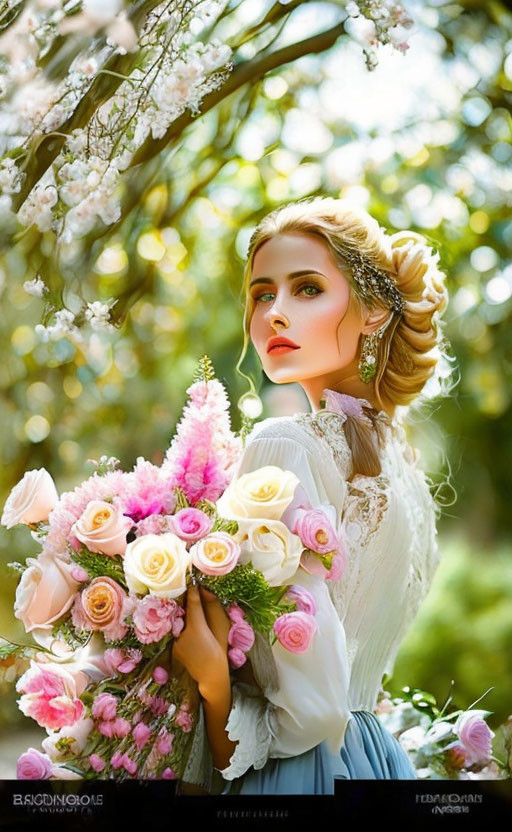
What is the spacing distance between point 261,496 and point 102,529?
292mm

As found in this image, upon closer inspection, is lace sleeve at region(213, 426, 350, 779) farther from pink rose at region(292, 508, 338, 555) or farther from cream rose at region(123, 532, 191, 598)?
cream rose at region(123, 532, 191, 598)

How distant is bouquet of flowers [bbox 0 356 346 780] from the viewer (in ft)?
5.64

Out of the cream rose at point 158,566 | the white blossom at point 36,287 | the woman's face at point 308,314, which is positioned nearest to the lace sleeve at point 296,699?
the cream rose at point 158,566

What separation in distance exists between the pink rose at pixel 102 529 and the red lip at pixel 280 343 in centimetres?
48

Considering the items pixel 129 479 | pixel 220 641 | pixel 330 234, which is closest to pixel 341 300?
pixel 330 234

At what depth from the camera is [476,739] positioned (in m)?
2.06

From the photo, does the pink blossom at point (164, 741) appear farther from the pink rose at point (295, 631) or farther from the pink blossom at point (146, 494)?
the pink blossom at point (146, 494)

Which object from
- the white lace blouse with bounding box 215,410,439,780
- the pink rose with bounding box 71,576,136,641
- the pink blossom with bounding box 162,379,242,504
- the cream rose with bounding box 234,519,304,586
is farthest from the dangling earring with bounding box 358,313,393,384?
the pink rose with bounding box 71,576,136,641

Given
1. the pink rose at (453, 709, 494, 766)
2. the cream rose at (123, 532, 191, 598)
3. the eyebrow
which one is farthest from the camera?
the pink rose at (453, 709, 494, 766)

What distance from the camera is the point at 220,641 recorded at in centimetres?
175

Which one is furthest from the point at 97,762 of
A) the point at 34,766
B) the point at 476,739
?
the point at 476,739

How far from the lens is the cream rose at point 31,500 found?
1.86 m

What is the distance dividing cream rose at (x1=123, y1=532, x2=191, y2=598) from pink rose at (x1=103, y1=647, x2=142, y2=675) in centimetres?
13

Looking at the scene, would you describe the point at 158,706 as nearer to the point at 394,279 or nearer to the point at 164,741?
the point at 164,741
